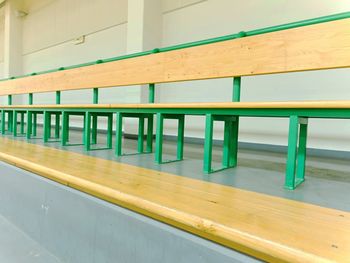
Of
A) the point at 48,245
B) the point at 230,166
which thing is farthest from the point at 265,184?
the point at 48,245

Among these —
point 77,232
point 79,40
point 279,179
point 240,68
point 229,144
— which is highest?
point 79,40

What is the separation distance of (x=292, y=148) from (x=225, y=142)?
0.45 m

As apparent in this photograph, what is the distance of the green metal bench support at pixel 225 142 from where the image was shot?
4.21 ft

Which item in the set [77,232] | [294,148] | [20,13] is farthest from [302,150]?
[20,13]

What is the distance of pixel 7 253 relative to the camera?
114cm

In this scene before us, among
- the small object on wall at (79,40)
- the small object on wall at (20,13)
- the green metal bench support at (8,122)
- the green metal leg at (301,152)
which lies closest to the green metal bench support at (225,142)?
the green metal leg at (301,152)

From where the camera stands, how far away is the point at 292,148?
3.31 feet

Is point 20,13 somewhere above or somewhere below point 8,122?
above

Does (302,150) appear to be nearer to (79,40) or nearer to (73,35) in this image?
(79,40)

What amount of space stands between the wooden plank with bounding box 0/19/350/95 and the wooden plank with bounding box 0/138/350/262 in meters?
0.68

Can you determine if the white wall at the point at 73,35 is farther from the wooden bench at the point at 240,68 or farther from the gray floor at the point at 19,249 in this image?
the gray floor at the point at 19,249

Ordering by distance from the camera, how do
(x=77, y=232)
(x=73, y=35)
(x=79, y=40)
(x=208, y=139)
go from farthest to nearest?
(x=73, y=35) < (x=79, y=40) < (x=208, y=139) < (x=77, y=232)

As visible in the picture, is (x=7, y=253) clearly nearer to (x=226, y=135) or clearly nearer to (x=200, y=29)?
(x=226, y=135)

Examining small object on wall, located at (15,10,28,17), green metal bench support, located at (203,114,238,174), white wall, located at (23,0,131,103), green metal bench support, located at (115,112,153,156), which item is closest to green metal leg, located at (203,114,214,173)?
green metal bench support, located at (203,114,238,174)
